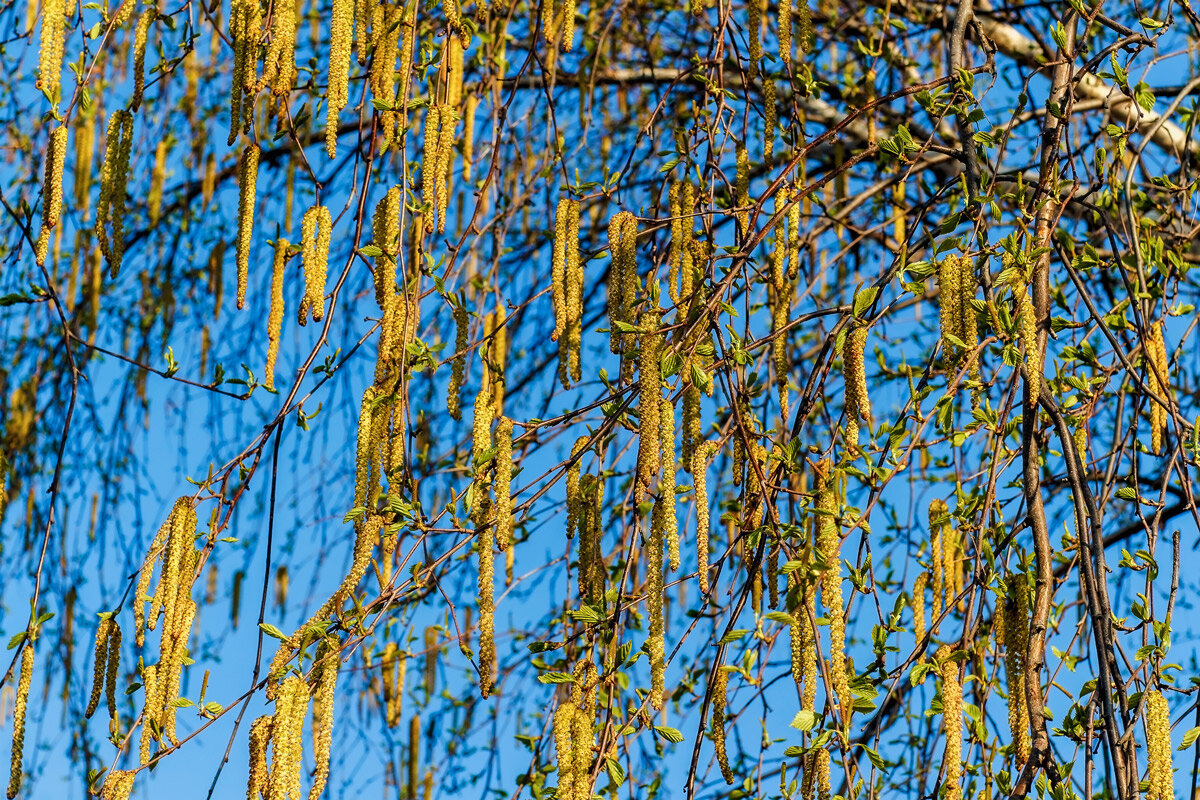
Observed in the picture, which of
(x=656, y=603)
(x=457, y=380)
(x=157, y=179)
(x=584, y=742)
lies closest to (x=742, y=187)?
(x=457, y=380)

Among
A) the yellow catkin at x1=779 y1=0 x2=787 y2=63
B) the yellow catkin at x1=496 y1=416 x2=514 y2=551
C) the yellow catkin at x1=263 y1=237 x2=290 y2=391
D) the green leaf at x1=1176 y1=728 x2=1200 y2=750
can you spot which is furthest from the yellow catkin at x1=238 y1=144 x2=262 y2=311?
the green leaf at x1=1176 y1=728 x2=1200 y2=750

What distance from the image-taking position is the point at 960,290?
6.01ft

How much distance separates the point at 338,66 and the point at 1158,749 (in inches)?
59.1

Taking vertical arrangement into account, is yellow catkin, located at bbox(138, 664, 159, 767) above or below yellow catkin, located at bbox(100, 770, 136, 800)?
above

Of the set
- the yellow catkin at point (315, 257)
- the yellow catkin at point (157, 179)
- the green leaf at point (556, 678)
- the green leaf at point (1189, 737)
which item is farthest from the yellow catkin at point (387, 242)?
the yellow catkin at point (157, 179)

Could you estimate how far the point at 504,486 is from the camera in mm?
1776

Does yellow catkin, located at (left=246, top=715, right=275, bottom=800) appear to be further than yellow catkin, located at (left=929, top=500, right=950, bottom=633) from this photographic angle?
No

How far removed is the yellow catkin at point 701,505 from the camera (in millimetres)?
1578

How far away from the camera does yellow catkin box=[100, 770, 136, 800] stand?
1.64 metres

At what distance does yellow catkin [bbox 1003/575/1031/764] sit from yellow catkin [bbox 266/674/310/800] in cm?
97

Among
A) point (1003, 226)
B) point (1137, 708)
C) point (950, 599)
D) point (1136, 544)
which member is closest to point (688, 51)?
point (1003, 226)

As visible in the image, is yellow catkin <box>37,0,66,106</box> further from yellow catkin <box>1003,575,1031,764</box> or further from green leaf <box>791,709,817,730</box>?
yellow catkin <box>1003,575,1031,764</box>

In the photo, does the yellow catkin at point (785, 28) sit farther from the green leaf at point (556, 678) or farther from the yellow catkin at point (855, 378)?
the green leaf at point (556, 678)

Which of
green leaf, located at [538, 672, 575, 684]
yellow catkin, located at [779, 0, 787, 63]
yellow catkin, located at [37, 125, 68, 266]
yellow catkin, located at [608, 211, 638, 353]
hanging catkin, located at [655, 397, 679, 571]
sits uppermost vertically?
yellow catkin, located at [779, 0, 787, 63]
